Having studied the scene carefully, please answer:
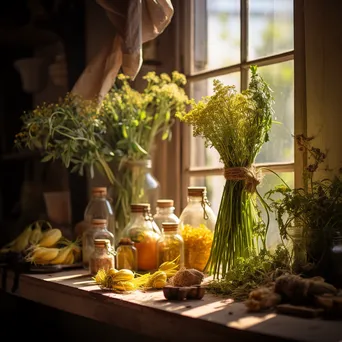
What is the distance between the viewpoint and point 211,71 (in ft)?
6.73

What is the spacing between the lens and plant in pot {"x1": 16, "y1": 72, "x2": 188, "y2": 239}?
1951 millimetres

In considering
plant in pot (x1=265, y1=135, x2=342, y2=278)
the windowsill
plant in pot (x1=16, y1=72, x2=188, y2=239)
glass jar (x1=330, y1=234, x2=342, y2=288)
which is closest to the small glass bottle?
the windowsill

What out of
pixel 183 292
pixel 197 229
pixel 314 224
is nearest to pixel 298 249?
pixel 314 224

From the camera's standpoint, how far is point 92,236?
1921 mm

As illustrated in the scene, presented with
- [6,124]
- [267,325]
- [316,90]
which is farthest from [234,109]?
[6,124]

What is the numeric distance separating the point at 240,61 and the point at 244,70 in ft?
0.15

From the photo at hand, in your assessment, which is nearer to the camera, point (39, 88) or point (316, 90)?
point (316, 90)

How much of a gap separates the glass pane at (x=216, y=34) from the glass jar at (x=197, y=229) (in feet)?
1.59

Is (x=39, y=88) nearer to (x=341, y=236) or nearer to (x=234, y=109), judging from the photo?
(x=234, y=109)

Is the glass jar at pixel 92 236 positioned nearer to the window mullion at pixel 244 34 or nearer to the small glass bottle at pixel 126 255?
the small glass bottle at pixel 126 255

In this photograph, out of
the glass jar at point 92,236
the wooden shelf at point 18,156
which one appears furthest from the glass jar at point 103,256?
the wooden shelf at point 18,156

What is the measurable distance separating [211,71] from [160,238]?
62 centimetres

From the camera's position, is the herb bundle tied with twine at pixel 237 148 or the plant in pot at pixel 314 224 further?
the herb bundle tied with twine at pixel 237 148

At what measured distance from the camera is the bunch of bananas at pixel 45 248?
6.24ft
